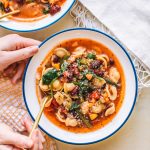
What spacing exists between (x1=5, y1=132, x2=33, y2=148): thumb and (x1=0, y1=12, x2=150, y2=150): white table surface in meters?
0.50

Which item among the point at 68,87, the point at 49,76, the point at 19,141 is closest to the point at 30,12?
the point at 49,76

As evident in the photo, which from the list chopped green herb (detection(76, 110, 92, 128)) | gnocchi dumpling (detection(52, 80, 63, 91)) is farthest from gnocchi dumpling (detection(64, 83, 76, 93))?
chopped green herb (detection(76, 110, 92, 128))

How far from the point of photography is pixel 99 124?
2975mm

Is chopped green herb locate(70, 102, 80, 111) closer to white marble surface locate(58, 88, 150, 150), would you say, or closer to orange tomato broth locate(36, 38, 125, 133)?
orange tomato broth locate(36, 38, 125, 133)

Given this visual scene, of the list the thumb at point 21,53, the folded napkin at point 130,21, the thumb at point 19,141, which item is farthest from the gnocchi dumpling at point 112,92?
the thumb at point 19,141

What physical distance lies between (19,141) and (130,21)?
42.1 inches

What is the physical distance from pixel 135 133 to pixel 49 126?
0.58m

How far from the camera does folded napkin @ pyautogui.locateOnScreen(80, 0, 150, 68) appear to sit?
9.84 ft

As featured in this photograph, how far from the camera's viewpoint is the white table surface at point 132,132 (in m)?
3.06

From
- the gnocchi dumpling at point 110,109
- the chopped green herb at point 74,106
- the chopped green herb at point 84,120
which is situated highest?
the chopped green herb at point 74,106

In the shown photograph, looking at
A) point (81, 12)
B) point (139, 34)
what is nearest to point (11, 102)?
point (81, 12)

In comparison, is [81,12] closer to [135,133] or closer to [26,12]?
[26,12]

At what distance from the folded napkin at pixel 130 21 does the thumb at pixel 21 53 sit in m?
0.51

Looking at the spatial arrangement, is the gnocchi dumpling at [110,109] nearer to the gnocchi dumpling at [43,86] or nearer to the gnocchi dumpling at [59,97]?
the gnocchi dumpling at [59,97]
